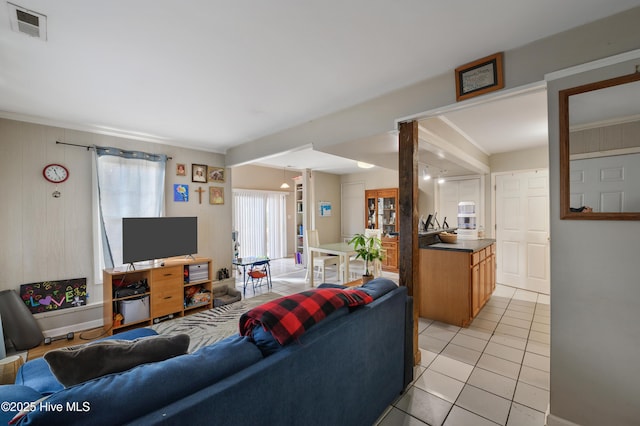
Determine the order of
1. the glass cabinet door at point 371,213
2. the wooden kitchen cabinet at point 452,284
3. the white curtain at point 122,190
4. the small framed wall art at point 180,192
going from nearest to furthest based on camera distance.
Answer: the wooden kitchen cabinet at point 452,284 → the white curtain at point 122,190 → the small framed wall art at point 180,192 → the glass cabinet door at point 371,213

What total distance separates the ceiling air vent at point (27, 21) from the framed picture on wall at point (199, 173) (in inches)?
105

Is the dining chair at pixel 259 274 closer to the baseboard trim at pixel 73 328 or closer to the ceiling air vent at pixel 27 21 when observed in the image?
the baseboard trim at pixel 73 328

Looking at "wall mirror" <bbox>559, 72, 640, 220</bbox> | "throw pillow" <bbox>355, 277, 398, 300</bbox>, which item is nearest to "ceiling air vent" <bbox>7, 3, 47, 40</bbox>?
"throw pillow" <bbox>355, 277, 398, 300</bbox>

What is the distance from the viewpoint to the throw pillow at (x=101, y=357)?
0.92 m

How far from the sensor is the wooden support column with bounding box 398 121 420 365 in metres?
2.30

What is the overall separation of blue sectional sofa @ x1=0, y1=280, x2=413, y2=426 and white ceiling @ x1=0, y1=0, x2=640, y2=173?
1685mm

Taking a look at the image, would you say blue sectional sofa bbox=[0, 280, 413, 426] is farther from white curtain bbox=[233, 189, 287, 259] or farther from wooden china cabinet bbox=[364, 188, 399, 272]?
white curtain bbox=[233, 189, 287, 259]

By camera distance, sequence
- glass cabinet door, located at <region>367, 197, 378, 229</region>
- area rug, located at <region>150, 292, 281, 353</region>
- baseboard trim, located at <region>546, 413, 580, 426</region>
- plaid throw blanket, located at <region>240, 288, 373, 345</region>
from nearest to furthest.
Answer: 1. plaid throw blanket, located at <region>240, 288, 373, 345</region>
2. baseboard trim, located at <region>546, 413, 580, 426</region>
3. area rug, located at <region>150, 292, 281, 353</region>
4. glass cabinet door, located at <region>367, 197, 378, 229</region>

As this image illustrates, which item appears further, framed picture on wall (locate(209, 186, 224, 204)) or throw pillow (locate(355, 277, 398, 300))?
framed picture on wall (locate(209, 186, 224, 204))

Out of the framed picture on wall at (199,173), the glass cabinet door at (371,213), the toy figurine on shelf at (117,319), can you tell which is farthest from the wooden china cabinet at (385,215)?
the toy figurine on shelf at (117,319)

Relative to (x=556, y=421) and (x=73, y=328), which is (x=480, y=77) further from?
(x=73, y=328)

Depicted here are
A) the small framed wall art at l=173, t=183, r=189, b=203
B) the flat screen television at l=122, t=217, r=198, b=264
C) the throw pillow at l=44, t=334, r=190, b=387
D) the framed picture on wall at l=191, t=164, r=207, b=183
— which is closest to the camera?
the throw pillow at l=44, t=334, r=190, b=387

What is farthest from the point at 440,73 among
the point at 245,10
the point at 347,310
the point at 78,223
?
the point at 78,223

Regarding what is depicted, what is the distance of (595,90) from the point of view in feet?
5.00
